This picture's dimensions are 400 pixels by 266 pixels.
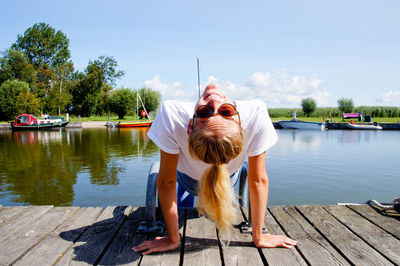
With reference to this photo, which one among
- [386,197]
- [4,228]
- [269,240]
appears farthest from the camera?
[386,197]

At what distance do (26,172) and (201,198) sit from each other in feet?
26.1

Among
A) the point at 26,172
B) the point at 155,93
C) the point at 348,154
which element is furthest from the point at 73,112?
the point at 348,154

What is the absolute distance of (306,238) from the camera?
6.05 feet

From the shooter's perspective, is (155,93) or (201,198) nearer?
(201,198)

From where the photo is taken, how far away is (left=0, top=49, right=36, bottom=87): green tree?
3428 cm

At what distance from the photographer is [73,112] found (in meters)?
39.9

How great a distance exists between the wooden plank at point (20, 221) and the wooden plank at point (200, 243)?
1202mm

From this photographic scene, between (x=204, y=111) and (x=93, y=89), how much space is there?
40.6 meters

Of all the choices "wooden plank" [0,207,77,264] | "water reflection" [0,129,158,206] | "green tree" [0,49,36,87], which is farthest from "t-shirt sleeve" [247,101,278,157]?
"green tree" [0,49,36,87]

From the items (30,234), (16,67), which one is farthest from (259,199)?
(16,67)

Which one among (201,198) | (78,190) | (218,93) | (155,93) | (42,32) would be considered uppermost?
(42,32)

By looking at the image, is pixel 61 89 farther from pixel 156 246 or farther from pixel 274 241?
pixel 274 241

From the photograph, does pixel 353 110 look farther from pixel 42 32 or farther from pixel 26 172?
pixel 42 32

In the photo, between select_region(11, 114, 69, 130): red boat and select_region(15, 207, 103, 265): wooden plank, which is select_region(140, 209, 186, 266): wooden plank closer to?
select_region(15, 207, 103, 265): wooden plank
